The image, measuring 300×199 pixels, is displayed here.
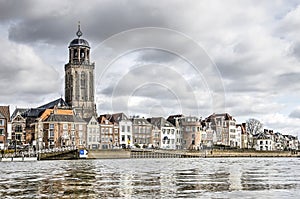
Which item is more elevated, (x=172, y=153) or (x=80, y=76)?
(x=80, y=76)

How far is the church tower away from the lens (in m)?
171

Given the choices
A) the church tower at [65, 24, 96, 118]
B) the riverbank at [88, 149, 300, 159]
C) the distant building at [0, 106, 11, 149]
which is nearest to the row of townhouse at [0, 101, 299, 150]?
the distant building at [0, 106, 11, 149]

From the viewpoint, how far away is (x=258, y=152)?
15050 cm

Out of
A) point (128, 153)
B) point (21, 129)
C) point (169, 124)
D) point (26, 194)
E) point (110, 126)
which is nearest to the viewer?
point (26, 194)

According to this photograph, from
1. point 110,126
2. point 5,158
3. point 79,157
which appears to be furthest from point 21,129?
point 5,158

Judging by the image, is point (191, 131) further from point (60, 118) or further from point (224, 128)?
point (60, 118)

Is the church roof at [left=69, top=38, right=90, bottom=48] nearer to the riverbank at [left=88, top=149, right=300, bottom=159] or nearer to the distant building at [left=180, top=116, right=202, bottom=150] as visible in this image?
the distant building at [left=180, top=116, right=202, bottom=150]

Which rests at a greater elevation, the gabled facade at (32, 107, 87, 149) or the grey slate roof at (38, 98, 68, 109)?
the grey slate roof at (38, 98, 68, 109)

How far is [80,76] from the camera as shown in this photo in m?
173

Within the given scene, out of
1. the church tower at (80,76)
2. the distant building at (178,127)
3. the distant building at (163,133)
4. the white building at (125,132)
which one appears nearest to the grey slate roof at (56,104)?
the church tower at (80,76)

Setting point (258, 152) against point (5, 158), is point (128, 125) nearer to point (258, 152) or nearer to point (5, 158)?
point (258, 152)

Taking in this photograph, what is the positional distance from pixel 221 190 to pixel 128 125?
12878cm

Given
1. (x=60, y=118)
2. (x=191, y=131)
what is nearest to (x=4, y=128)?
(x=60, y=118)

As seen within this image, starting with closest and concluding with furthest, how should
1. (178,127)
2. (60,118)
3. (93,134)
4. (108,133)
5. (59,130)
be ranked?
(59,130) → (60,118) → (93,134) → (108,133) → (178,127)
